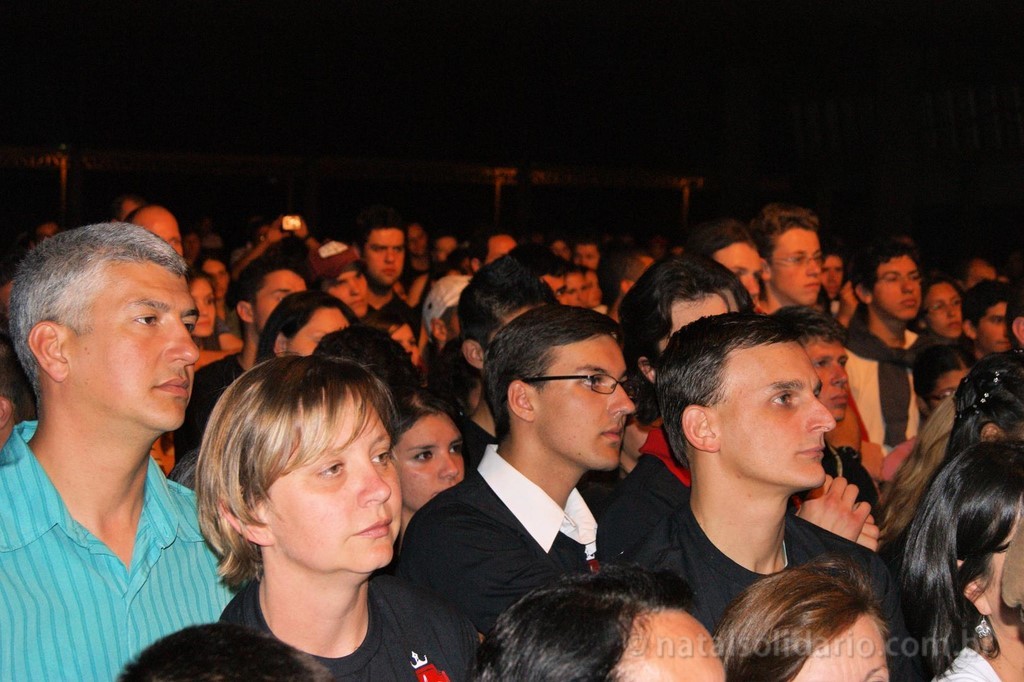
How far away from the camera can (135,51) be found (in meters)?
11.7

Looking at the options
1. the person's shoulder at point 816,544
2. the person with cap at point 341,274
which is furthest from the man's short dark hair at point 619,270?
the person's shoulder at point 816,544

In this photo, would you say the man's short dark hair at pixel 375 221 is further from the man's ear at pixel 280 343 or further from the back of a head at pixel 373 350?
the back of a head at pixel 373 350

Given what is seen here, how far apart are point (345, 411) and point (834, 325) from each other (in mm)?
2844

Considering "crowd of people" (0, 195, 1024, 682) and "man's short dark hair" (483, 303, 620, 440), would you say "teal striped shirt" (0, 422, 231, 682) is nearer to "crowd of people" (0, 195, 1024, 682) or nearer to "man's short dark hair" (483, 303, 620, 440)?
"crowd of people" (0, 195, 1024, 682)

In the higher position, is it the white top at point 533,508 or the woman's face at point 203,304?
the woman's face at point 203,304

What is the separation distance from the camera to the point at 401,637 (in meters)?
1.96

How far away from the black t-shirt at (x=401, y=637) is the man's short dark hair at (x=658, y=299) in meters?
1.54

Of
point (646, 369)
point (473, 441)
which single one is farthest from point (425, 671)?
point (473, 441)

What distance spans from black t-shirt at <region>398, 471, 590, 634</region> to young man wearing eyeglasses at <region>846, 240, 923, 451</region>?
9.55ft

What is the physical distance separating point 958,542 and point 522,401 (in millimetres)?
1176

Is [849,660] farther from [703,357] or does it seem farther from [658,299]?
[658,299]

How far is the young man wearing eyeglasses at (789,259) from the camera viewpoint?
5.32 meters

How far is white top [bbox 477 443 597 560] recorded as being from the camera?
2.79 metres

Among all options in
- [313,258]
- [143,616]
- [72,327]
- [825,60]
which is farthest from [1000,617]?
[825,60]
